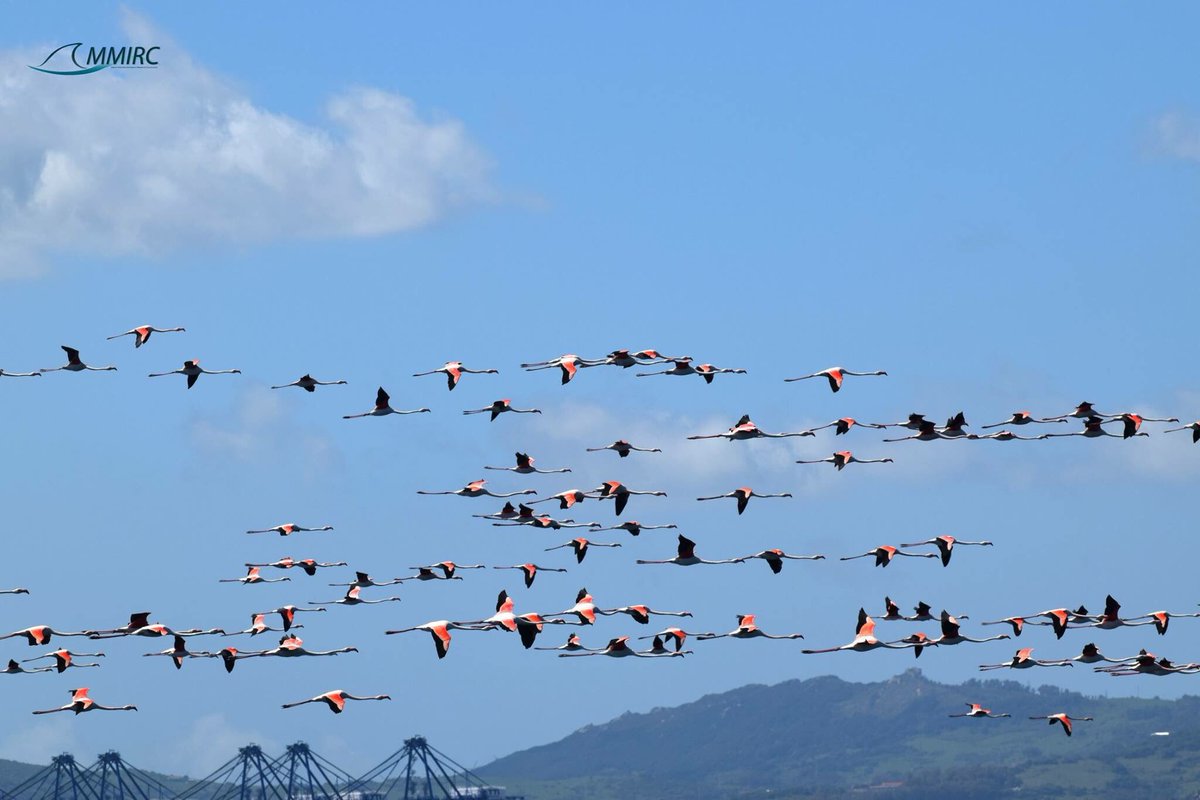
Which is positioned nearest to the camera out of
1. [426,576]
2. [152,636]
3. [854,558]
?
[152,636]

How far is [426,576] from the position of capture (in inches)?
5079

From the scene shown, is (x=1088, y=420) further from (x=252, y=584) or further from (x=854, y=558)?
(x=252, y=584)

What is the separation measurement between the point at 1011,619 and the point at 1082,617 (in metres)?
4.09

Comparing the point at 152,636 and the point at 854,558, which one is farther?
the point at 854,558

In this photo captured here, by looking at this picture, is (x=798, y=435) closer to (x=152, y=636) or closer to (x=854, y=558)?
(x=854, y=558)

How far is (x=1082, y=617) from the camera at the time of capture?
120 metres

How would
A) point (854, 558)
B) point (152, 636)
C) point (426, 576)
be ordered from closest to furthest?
point (152, 636)
point (854, 558)
point (426, 576)

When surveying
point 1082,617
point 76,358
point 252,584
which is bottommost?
point 1082,617

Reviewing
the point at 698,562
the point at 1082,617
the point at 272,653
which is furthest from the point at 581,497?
the point at 1082,617

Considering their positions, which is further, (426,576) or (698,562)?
(426,576)

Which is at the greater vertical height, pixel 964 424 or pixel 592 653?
pixel 964 424

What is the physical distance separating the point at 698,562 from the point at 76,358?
38.3 m

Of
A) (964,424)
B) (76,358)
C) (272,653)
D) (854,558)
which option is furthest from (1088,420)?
(76,358)

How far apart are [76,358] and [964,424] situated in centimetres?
5250
